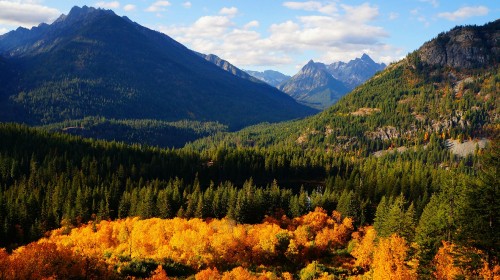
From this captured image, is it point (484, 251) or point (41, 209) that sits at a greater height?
point (484, 251)

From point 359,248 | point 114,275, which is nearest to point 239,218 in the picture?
point 359,248

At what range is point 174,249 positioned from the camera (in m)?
95.0

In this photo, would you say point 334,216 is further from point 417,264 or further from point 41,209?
point 41,209

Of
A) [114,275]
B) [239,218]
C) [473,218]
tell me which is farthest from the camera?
[239,218]

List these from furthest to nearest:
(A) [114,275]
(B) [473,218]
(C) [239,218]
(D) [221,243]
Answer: (C) [239,218] < (D) [221,243] < (A) [114,275] < (B) [473,218]

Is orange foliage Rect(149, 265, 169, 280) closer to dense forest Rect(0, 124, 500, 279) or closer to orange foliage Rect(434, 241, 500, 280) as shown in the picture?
dense forest Rect(0, 124, 500, 279)

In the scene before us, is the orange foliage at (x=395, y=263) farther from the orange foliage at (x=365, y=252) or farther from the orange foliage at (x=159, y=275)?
the orange foliage at (x=159, y=275)

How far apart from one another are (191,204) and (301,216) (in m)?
38.3

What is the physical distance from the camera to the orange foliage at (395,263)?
2247 inches

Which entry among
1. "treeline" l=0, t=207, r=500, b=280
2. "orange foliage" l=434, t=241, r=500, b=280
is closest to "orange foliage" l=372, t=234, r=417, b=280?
"treeline" l=0, t=207, r=500, b=280

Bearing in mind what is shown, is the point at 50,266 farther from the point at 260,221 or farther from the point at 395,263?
the point at 260,221

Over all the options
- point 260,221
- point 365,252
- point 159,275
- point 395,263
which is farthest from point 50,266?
point 260,221

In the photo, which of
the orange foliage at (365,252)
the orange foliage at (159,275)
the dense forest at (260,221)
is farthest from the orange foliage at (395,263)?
the orange foliage at (159,275)

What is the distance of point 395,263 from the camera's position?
6288 cm
